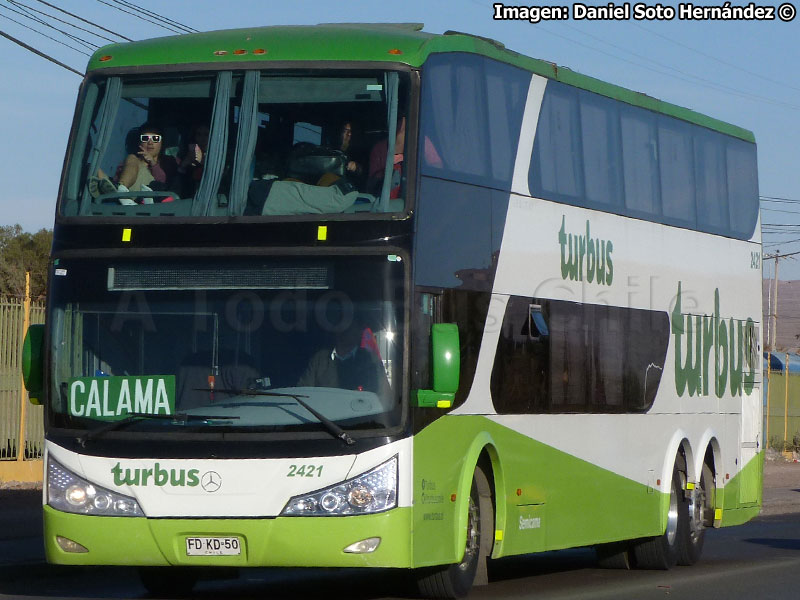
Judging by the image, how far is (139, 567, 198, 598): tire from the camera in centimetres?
1265

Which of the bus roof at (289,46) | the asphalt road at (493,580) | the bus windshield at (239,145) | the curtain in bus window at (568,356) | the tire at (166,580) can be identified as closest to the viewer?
the bus windshield at (239,145)

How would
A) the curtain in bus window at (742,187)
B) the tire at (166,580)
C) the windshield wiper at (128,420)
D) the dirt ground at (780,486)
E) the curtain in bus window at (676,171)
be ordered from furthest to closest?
the dirt ground at (780,486)
the curtain in bus window at (742,187)
the curtain in bus window at (676,171)
the tire at (166,580)
the windshield wiper at (128,420)

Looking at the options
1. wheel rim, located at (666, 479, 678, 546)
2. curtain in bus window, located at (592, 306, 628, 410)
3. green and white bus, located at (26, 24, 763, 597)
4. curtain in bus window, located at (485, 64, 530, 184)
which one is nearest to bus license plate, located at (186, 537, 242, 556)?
green and white bus, located at (26, 24, 763, 597)

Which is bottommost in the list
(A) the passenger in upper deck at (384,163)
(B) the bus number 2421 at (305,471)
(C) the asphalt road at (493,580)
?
(C) the asphalt road at (493,580)

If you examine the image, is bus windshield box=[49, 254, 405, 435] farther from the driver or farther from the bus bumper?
the bus bumper

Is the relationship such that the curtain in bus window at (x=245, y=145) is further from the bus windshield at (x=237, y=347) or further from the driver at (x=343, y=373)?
the driver at (x=343, y=373)

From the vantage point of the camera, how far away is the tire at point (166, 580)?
1265 centimetres

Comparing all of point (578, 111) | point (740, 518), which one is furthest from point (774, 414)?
point (578, 111)

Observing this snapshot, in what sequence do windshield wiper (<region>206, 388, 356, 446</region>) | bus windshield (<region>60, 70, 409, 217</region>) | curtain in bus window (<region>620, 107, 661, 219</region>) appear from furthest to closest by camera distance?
1. curtain in bus window (<region>620, 107, 661, 219</region>)
2. bus windshield (<region>60, 70, 409, 217</region>)
3. windshield wiper (<region>206, 388, 356, 446</region>)

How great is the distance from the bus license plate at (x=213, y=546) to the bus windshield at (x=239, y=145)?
226 cm

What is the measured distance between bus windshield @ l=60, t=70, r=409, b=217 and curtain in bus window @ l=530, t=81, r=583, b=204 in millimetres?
2576

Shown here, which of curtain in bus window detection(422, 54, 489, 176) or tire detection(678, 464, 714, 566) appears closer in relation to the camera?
curtain in bus window detection(422, 54, 489, 176)

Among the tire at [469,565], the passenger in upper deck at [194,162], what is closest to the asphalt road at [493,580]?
the tire at [469,565]

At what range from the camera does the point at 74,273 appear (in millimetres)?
11164
